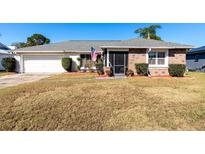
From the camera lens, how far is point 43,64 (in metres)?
21.1

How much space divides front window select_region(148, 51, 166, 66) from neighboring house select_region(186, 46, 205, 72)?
39.4 feet

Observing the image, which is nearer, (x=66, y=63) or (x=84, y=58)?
(x=66, y=63)

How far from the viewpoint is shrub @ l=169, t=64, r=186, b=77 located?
1448cm

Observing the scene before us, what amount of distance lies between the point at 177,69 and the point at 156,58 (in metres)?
2.18

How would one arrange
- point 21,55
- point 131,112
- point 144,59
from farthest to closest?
point 21,55
point 144,59
point 131,112

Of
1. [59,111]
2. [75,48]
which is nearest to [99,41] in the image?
[75,48]

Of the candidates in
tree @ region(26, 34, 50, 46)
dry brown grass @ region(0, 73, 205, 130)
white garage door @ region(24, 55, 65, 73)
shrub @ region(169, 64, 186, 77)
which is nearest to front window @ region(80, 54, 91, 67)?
white garage door @ region(24, 55, 65, 73)

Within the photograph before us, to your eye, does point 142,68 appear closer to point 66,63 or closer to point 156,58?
point 156,58

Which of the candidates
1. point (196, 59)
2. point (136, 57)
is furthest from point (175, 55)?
point (196, 59)
